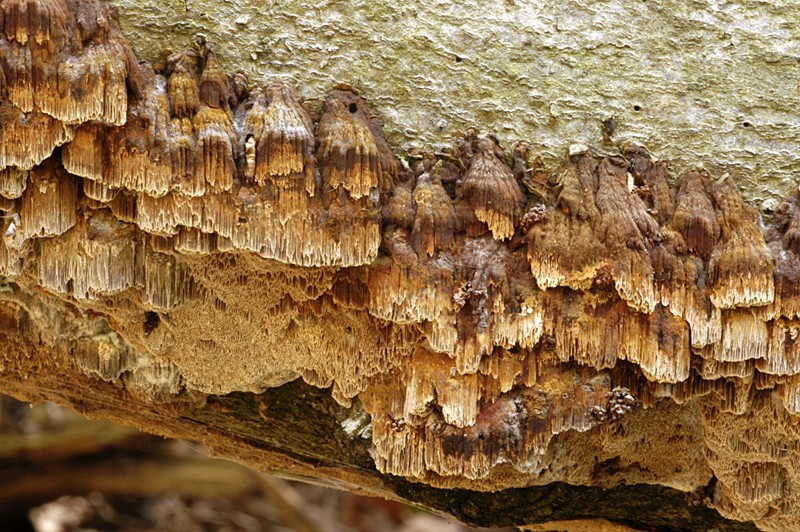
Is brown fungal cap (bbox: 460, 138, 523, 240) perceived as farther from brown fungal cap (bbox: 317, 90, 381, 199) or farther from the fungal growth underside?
brown fungal cap (bbox: 317, 90, 381, 199)

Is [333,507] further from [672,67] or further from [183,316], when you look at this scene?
[672,67]

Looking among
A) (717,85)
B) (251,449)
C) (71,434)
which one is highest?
(717,85)

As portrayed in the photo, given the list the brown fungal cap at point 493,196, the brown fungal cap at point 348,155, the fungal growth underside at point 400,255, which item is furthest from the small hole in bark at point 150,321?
the brown fungal cap at point 493,196

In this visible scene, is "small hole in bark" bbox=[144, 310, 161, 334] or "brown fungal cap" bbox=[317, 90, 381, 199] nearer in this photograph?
"brown fungal cap" bbox=[317, 90, 381, 199]

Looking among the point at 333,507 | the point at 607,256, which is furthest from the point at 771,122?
the point at 333,507

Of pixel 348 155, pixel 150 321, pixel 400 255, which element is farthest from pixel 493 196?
pixel 150 321

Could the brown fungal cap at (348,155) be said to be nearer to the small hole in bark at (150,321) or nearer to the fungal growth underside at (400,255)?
the fungal growth underside at (400,255)

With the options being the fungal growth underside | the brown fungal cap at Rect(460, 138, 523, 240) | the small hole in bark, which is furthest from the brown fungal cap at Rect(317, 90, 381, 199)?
the small hole in bark

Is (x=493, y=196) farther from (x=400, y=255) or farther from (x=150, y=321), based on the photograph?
(x=150, y=321)
